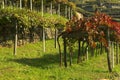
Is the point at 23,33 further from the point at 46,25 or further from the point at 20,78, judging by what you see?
the point at 20,78

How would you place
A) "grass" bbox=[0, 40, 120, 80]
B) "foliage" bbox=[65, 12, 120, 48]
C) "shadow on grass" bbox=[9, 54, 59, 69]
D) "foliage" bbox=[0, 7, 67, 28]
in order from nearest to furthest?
1. "grass" bbox=[0, 40, 120, 80]
2. "shadow on grass" bbox=[9, 54, 59, 69]
3. "foliage" bbox=[65, 12, 120, 48]
4. "foliage" bbox=[0, 7, 67, 28]

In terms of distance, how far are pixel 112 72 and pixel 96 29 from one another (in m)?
3.20

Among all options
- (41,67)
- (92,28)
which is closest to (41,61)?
(41,67)

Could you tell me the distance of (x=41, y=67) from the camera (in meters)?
23.2

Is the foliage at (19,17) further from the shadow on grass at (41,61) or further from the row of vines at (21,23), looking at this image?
the shadow on grass at (41,61)

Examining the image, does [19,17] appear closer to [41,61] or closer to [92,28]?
[41,61]

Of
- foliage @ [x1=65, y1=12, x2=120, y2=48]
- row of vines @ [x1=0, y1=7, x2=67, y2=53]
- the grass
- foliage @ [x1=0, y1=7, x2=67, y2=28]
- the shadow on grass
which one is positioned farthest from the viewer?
row of vines @ [x1=0, y1=7, x2=67, y2=53]

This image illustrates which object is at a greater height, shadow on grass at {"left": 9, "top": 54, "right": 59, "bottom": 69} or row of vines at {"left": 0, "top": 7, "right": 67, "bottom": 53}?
row of vines at {"left": 0, "top": 7, "right": 67, "bottom": 53}

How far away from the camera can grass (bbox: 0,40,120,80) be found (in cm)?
2070

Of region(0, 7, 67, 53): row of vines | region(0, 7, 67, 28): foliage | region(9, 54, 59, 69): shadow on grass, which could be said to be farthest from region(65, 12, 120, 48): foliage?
region(0, 7, 67, 53): row of vines

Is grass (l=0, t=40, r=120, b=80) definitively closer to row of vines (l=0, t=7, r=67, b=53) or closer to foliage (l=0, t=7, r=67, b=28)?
row of vines (l=0, t=7, r=67, b=53)

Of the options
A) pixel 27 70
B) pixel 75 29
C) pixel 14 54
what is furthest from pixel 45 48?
pixel 27 70

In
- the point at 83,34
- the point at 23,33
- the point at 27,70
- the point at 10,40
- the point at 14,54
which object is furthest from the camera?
the point at 23,33

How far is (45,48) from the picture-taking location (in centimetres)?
3266
